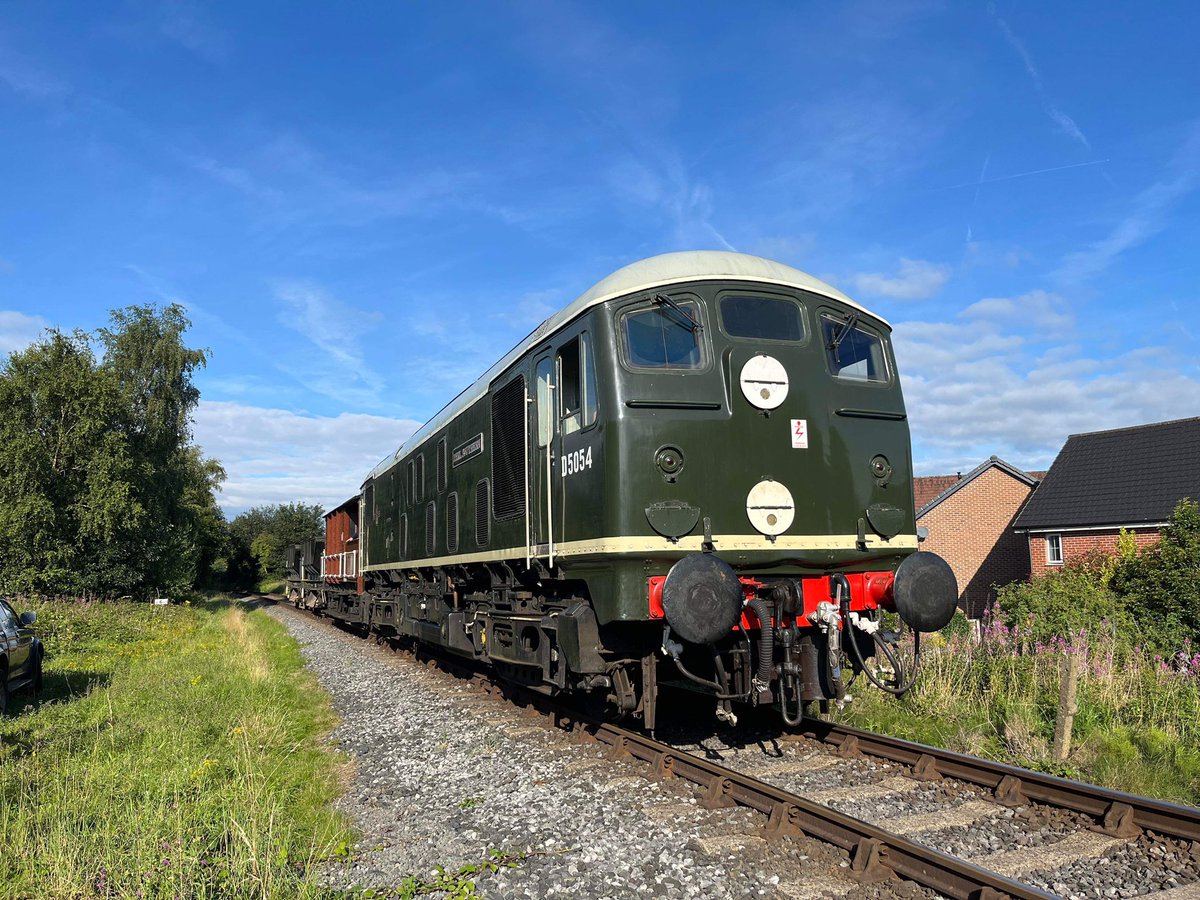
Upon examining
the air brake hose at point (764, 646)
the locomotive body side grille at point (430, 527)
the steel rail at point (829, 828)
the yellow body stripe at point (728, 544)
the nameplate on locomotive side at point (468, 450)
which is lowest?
the steel rail at point (829, 828)

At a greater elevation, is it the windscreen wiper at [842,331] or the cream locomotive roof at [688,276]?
the cream locomotive roof at [688,276]

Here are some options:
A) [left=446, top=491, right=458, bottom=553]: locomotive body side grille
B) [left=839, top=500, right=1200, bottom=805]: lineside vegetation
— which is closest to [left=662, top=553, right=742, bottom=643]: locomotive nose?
[left=839, top=500, right=1200, bottom=805]: lineside vegetation

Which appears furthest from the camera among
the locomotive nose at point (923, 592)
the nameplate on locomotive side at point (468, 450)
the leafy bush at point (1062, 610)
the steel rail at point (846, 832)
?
the leafy bush at point (1062, 610)

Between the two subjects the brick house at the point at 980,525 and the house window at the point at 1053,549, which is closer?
the house window at the point at 1053,549

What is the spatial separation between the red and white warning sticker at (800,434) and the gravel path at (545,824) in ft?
8.86

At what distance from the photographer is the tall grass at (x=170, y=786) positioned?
420cm

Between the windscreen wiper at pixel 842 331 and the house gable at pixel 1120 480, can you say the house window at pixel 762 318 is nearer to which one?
the windscreen wiper at pixel 842 331

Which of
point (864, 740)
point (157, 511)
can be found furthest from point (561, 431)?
point (157, 511)

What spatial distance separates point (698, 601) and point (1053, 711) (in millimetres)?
4274

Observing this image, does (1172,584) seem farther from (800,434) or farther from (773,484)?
(773,484)

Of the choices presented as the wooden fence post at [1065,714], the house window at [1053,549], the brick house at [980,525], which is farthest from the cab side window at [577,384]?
the brick house at [980,525]

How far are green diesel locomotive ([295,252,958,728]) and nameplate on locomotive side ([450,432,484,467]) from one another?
77.7 inches

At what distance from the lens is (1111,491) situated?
2464 cm

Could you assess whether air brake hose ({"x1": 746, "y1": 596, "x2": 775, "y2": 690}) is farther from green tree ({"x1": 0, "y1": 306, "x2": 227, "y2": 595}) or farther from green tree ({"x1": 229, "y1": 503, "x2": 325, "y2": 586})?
green tree ({"x1": 229, "y1": 503, "x2": 325, "y2": 586})
